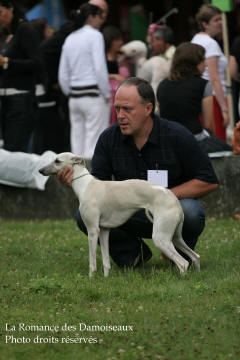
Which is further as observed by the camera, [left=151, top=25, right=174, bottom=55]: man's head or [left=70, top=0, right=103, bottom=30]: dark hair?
[left=151, top=25, right=174, bottom=55]: man's head

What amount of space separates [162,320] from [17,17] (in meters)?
5.43

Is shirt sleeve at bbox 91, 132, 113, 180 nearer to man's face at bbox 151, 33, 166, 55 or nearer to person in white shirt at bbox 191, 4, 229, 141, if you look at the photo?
person in white shirt at bbox 191, 4, 229, 141

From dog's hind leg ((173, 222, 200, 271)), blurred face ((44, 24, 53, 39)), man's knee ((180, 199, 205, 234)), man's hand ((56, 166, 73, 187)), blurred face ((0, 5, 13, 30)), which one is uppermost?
blurred face ((0, 5, 13, 30))

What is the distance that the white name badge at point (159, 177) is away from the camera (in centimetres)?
605

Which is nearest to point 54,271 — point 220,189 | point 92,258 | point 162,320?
point 92,258

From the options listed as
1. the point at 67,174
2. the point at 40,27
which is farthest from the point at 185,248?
the point at 40,27

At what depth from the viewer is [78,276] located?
19.4 feet

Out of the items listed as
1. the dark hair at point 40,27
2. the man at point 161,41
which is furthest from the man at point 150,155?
the dark hair at point 40,27

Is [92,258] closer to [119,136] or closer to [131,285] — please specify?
[131,285]

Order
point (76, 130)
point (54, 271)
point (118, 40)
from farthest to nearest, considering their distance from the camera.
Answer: point (118, 40)
point (76, 130)
point (54, 271)

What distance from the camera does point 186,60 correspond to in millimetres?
8172

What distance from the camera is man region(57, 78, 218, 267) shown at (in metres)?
5.91

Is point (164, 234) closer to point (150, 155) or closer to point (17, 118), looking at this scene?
point (150, 155)

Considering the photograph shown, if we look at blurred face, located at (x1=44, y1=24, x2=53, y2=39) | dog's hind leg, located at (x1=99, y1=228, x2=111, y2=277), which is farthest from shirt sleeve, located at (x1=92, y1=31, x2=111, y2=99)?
dog's hind leg, located at (x1=99, y1=228, x2=111, y2=277)
